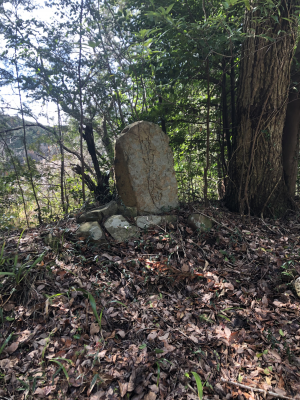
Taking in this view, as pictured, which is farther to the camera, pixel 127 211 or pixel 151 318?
pixel 127 211

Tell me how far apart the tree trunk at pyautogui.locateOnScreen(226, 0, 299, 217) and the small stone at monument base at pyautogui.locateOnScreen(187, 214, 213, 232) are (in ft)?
2.13

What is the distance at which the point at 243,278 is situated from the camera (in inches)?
112

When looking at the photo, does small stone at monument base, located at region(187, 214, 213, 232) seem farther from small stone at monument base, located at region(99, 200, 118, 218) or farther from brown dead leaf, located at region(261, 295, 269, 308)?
brown dead leaf, located at region(261, 295, 269, 308)

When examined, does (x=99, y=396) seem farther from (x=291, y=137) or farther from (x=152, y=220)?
(x=291, y=137)

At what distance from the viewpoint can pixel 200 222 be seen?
12.1 feet

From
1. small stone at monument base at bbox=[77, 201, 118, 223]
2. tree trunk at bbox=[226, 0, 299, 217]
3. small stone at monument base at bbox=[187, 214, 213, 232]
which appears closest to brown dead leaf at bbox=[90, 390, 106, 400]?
small stone at monument base at bbox=[77, 201, 118, 223]

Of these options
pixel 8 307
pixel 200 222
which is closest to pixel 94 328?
pixel 8 307

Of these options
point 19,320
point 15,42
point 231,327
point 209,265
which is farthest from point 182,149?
point 19,320

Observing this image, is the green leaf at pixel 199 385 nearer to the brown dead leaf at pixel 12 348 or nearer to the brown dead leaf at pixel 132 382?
the brown dead leaf at pixel 132 382

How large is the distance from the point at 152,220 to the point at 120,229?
22.1 inches

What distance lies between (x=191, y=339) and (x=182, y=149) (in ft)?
13.6

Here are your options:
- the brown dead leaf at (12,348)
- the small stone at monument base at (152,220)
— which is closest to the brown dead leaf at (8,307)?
the brown dead leaf at (12,348)

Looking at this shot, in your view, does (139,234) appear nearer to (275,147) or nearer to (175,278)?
(175,278)

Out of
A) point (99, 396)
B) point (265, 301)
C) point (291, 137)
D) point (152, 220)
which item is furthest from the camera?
point (291, 137)
